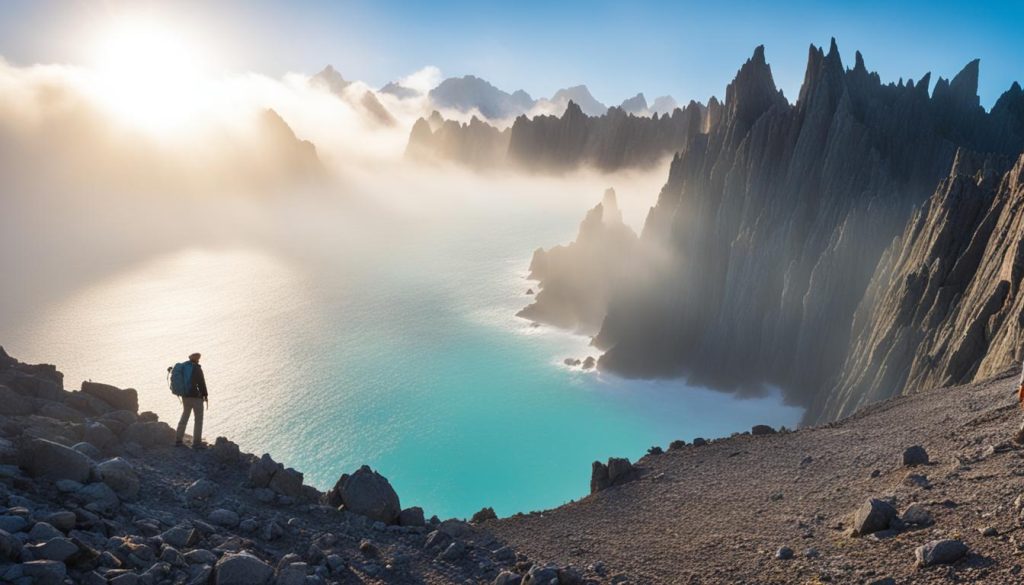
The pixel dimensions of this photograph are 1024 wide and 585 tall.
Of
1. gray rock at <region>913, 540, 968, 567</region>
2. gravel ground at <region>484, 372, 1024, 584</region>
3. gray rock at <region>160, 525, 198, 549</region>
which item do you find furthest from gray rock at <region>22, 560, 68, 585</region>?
gray rock at <region>913, 540, 968, 567</region>

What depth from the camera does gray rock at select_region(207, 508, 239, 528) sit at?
16344 mm

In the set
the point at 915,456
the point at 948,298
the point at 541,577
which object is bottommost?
the point at 541,577

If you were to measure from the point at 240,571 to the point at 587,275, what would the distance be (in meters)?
95.4

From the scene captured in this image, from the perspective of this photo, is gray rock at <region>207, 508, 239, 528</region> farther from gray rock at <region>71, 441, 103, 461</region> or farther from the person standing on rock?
the person standing on rock

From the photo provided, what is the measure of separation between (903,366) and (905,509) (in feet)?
114

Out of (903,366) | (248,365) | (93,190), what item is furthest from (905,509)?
(93,190)

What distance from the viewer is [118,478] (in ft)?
52.6

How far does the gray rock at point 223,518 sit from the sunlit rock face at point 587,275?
83540mm

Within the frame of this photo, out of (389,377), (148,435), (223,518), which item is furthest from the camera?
(389,377)

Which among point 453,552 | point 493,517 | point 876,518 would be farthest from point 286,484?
point 876,518

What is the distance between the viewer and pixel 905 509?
632 inches

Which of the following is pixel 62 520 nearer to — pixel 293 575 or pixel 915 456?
pixel 293 575

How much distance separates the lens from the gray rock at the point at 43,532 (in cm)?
1199

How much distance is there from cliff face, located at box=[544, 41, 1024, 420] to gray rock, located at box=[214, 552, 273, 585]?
158 ft
